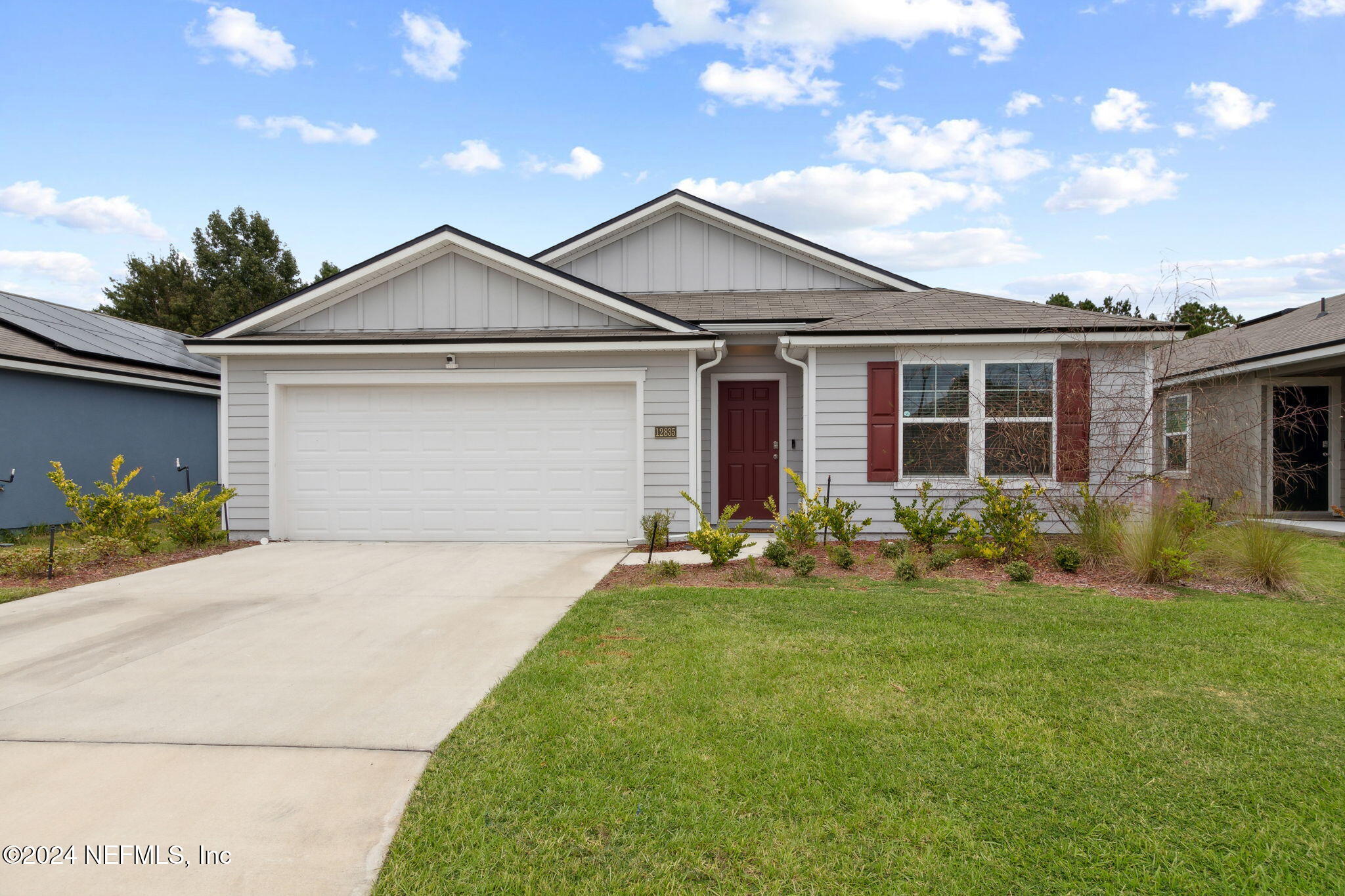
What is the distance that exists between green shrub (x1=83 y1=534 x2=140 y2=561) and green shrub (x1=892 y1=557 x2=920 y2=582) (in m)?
8.76

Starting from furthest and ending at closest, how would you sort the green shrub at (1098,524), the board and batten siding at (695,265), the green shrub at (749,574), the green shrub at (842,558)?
the board and batten siding at (695,265) → the green shrub at (842,558) → the green shrub at (1098,524) → the green shrub at (749,574)

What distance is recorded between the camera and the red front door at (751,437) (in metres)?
10.8

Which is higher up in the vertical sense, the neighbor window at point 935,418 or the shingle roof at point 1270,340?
the shingle roof at point 1270,340

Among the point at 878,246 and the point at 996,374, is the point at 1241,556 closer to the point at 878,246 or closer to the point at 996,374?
the point at 996,374

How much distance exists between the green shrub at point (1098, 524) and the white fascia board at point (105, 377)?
47.4 feet

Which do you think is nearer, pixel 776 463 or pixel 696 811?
pixel 696 811

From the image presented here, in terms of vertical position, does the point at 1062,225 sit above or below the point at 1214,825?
above

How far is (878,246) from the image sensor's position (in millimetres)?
33000

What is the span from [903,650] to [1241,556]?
440cm

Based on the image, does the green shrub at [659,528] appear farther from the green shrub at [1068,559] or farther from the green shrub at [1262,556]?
the green shrub at [1262,556]

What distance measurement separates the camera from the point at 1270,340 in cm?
1232

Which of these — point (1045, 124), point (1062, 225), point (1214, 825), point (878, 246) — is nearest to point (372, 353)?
point (1214, 825)

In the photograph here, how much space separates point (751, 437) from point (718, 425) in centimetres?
53

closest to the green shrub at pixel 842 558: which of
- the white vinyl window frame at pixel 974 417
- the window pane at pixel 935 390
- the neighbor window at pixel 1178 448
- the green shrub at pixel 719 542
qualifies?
the green shrub at pixel 719 542
